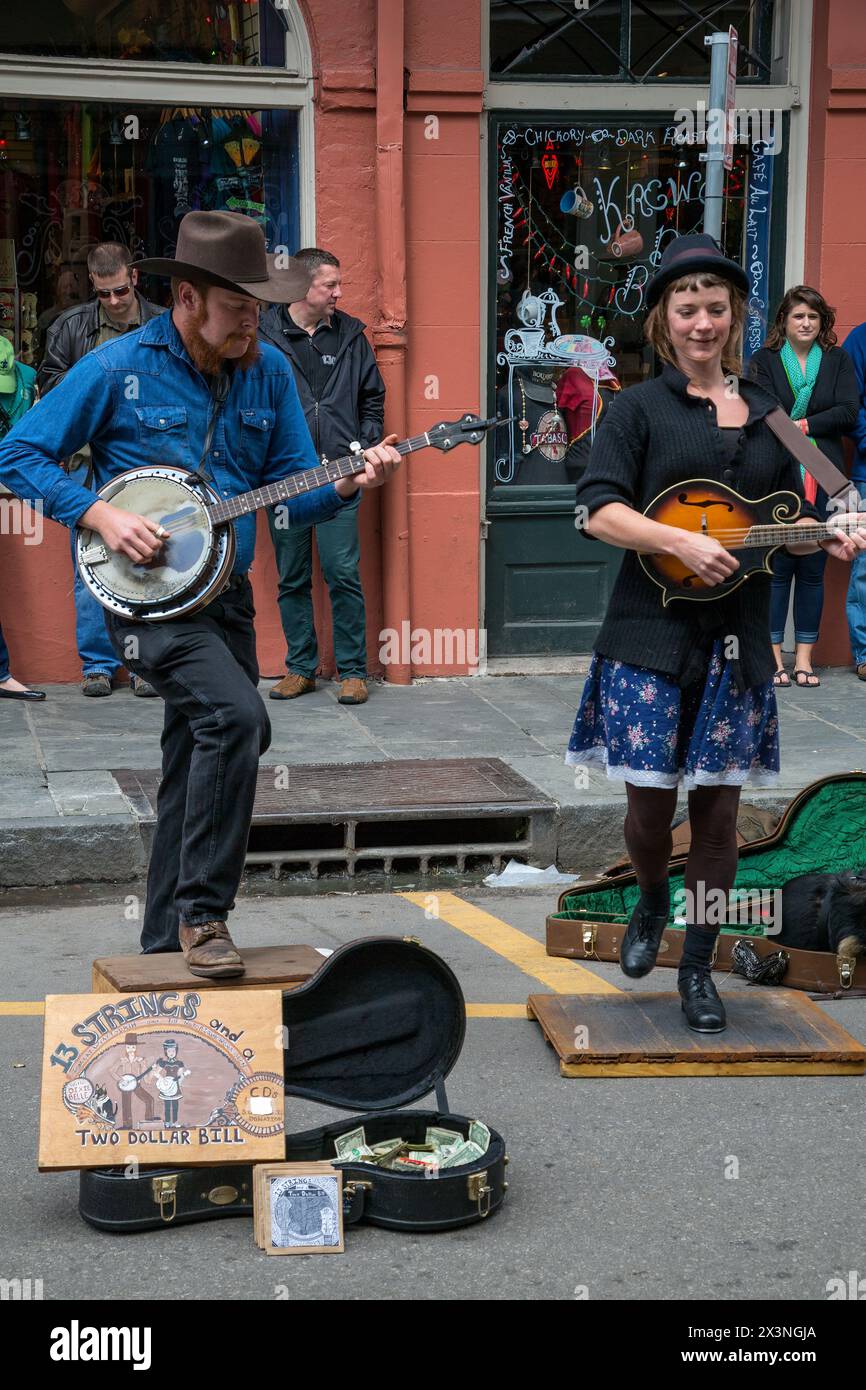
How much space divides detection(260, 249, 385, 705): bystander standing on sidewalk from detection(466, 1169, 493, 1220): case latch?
209 inches

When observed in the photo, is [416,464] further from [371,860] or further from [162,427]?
[162,427]

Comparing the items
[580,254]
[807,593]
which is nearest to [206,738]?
[807,593]

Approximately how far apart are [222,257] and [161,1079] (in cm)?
227

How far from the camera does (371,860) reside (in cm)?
704

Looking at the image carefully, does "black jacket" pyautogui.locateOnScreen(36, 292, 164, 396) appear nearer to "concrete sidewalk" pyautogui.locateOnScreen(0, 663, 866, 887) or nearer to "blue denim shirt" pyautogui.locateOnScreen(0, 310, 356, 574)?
"concrete sidewalk" pyautogui.locateOnScreen(0, 663, 866, 887)

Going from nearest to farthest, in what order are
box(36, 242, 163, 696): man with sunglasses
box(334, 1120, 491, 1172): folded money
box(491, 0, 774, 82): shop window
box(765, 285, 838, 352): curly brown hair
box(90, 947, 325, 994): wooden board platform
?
1. box(334, 1120, 491, 1172): folded money
2. box(90, 947, 325, 994): wooden board platform
3. box(36, 242, 163, 696): man with sunglasses
4. box(765, 285, 838, 352): curly brown hair
5. box(491, 0, 774, 82): shop window

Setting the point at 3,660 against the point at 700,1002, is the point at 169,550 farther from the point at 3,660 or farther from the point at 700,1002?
the point at 3,660

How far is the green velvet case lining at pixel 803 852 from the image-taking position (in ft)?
19.8

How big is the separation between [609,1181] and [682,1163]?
207 millimetres

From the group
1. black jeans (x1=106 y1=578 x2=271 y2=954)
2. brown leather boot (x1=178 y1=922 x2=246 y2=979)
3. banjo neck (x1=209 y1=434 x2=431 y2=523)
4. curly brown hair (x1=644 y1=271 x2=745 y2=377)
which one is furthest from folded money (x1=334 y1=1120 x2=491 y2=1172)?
curly brown hair (x1=644 y1=271 x2=745 y2=377)

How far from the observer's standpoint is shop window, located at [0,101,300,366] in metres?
9.25

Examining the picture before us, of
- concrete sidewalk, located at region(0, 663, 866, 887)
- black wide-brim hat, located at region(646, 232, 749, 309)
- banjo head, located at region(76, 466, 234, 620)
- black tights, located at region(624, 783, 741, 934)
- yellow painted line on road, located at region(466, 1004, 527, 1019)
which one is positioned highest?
black wide-brim hat, located at region(646, 232, 749, 309)

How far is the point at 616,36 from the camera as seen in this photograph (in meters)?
9.73
